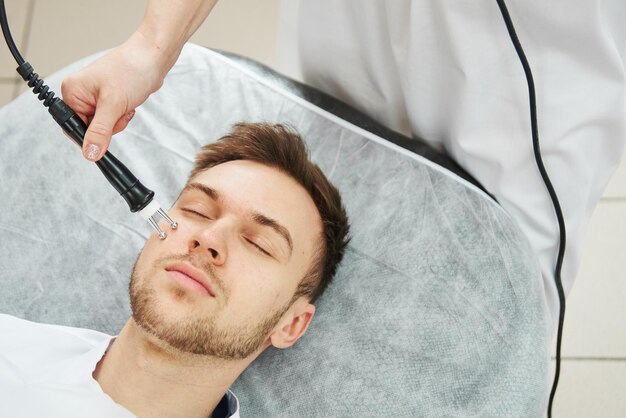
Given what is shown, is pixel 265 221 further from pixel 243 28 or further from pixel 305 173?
pixel 243 28

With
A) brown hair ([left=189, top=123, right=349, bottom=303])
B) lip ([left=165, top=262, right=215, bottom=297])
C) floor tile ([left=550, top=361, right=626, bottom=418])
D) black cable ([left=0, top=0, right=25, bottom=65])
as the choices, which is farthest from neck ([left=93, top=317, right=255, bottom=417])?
floor tile ([left=550, top=361, right=626, bottom=418])

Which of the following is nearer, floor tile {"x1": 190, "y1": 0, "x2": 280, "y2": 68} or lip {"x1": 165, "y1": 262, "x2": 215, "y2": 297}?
lip {"x1": 165, "y1": 262, "x2": 215, "y2": 297}

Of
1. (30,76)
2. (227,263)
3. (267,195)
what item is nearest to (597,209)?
(267,195)

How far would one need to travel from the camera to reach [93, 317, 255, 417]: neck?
1.21 metres

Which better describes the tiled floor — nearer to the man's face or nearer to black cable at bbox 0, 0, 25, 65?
the man's face

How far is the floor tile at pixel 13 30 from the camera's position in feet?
7.08

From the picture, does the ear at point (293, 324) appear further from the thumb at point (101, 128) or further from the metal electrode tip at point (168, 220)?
the thumb at point (101, 128)

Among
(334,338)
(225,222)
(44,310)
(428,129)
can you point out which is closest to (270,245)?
(225,222)

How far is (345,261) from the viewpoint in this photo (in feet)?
4.62

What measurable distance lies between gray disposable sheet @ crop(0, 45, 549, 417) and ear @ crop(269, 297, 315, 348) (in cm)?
6

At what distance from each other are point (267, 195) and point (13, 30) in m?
1.36

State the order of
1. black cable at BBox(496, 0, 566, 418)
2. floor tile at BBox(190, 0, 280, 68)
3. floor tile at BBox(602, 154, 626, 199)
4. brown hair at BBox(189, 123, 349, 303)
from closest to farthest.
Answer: black cable at BBox(496, 0, 566, 418)
brown hair at BBox(189, 123, 349, 303)
floor tile at BBox(602, 154, 626, 199)
floor tile at BBox(190, 0, 280, 68)

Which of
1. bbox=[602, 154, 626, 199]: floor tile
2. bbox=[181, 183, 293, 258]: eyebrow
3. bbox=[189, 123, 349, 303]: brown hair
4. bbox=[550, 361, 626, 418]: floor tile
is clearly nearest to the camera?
bbox=[181, 183, 293, 258]: eyebrow

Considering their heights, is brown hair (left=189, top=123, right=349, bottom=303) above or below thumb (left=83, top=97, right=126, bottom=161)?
below
